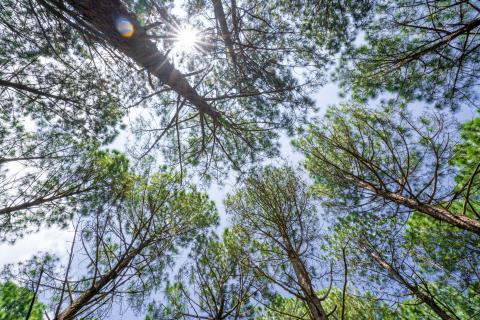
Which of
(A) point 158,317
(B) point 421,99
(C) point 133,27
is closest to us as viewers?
(C) point 133,27

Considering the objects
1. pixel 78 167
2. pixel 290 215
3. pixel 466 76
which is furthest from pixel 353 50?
pixel 78 167

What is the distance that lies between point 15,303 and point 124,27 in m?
6.81

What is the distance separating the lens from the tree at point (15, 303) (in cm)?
508

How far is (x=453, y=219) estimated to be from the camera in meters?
3.85

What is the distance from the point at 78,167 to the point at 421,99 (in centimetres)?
838

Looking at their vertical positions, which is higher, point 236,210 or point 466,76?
point 466,76

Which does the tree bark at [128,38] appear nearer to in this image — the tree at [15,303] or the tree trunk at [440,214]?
the tree trunk at [440,214]

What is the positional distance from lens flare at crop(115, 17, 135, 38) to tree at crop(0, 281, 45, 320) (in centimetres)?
541

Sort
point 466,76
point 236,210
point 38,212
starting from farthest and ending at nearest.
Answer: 1. point 236,210
2. point 38,212
3. point 466,76

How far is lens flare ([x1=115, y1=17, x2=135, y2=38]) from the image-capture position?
9.32 feet

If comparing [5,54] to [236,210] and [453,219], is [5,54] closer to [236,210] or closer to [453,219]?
[236,210]

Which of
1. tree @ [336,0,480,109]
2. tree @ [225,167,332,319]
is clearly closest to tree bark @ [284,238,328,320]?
tree @ [225,167,332,319]

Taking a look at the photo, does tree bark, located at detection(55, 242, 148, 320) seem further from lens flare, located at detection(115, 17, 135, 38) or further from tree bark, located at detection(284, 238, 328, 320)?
lens flare, located at detection(115, 17, 135, 38)

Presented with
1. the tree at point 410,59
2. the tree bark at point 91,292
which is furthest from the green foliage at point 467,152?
the tree bark at point 91,292
